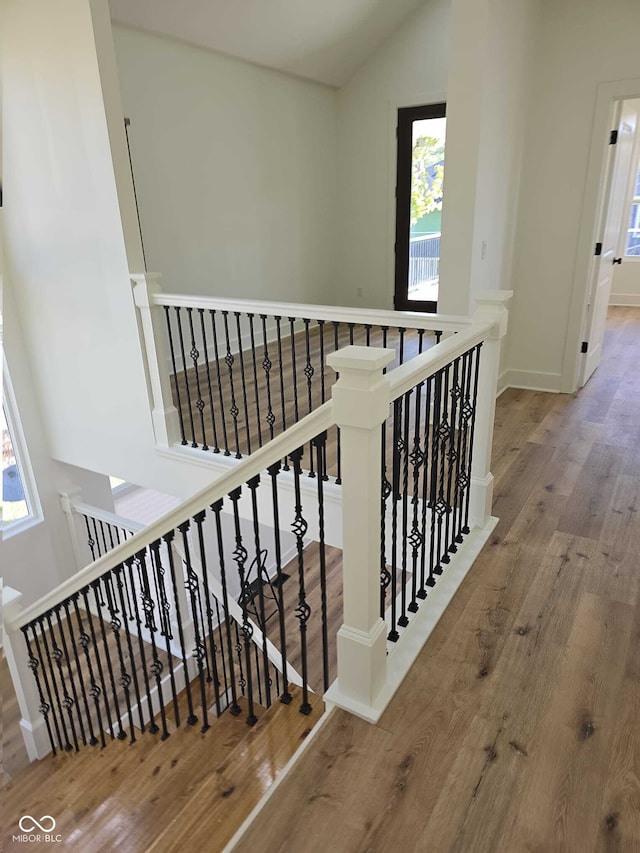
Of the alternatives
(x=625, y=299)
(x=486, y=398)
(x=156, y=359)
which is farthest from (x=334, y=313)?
(x=625, y=299)

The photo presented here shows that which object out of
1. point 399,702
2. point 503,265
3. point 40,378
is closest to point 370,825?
point 399,702

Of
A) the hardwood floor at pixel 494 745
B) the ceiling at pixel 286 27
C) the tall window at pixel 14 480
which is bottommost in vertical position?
the tall window at pixel 14 480

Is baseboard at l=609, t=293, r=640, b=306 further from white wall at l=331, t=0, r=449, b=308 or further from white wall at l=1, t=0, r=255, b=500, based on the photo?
white wall at l=1, t=0, r=255, b=500

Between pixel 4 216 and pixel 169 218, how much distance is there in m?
1.33

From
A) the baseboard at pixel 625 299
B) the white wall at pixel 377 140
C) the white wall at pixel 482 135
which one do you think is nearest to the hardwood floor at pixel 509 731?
the white wall at pixel 482 135

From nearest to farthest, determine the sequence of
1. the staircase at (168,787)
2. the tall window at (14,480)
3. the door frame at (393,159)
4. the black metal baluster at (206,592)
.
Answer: the staircase at (168,787) < the black metal baluster at (206,592) < the tall window at (14,480) < the door frame at (393,159)

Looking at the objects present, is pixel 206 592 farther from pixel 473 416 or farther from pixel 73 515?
pixel 73 515

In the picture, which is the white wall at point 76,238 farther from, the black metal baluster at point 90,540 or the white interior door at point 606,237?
the white interior door at point 606,237

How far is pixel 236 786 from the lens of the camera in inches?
73.0

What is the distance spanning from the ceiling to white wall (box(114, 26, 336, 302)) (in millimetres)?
137

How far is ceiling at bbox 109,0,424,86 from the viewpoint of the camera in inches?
175

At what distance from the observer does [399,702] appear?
68.2 inches

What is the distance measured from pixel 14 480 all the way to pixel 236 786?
418cm

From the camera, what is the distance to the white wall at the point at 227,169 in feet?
15.6
